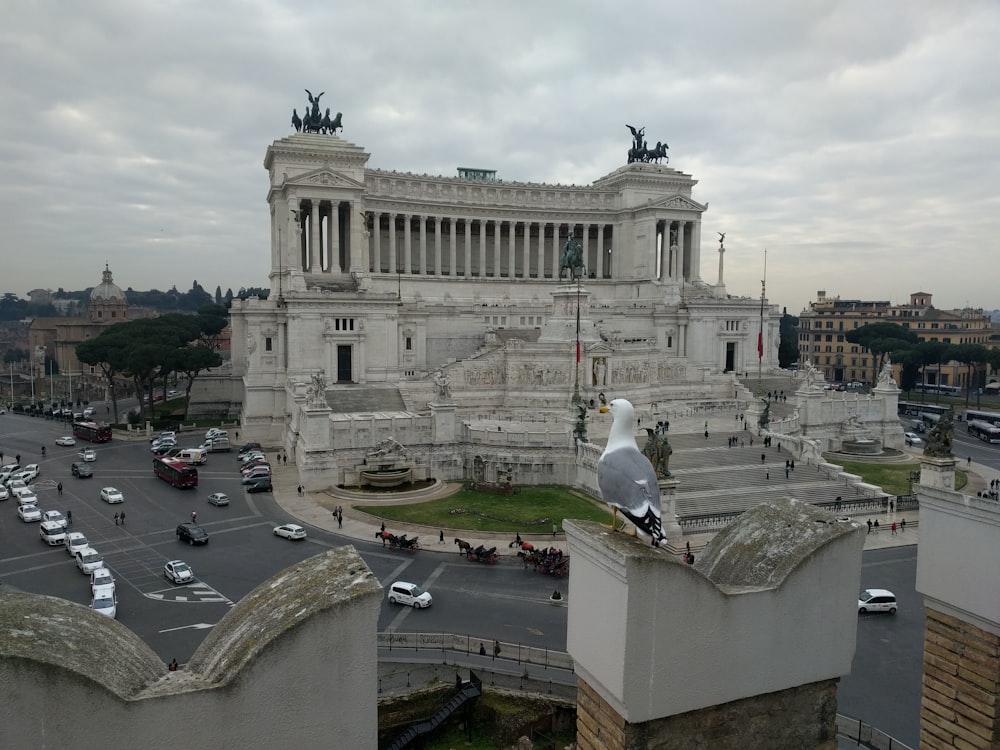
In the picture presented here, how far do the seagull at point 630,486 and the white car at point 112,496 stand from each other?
4425cm

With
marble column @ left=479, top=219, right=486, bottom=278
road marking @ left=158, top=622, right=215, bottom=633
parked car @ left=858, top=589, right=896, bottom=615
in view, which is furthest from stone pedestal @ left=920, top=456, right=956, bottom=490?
marble column @ left=479, top=219, right=486, bottom=278

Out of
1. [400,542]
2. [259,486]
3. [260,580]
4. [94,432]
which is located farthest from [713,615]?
[94,432]

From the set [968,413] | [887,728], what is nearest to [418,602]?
[887,728]

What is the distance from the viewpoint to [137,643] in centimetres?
819

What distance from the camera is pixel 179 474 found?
50.7 meters

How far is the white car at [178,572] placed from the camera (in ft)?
109

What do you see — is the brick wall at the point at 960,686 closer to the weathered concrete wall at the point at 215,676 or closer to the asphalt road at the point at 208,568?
the weathered concrete wall at the point at 215,676

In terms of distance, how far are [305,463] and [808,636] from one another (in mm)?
44704

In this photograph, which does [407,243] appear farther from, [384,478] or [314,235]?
[384,478]

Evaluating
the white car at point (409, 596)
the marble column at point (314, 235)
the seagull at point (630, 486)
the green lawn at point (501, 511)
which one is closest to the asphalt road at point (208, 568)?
the white car at point (409, 596)

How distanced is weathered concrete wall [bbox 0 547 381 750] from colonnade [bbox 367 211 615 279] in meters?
93.0

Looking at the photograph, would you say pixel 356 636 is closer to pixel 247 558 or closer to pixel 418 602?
pixel 418 602

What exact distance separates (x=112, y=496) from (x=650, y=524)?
45.8m

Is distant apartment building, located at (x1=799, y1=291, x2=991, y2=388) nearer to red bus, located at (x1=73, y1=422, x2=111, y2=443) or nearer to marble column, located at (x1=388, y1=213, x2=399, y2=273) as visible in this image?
marble column, located at (x1=388, y1=213, x2=399, y2=273)
